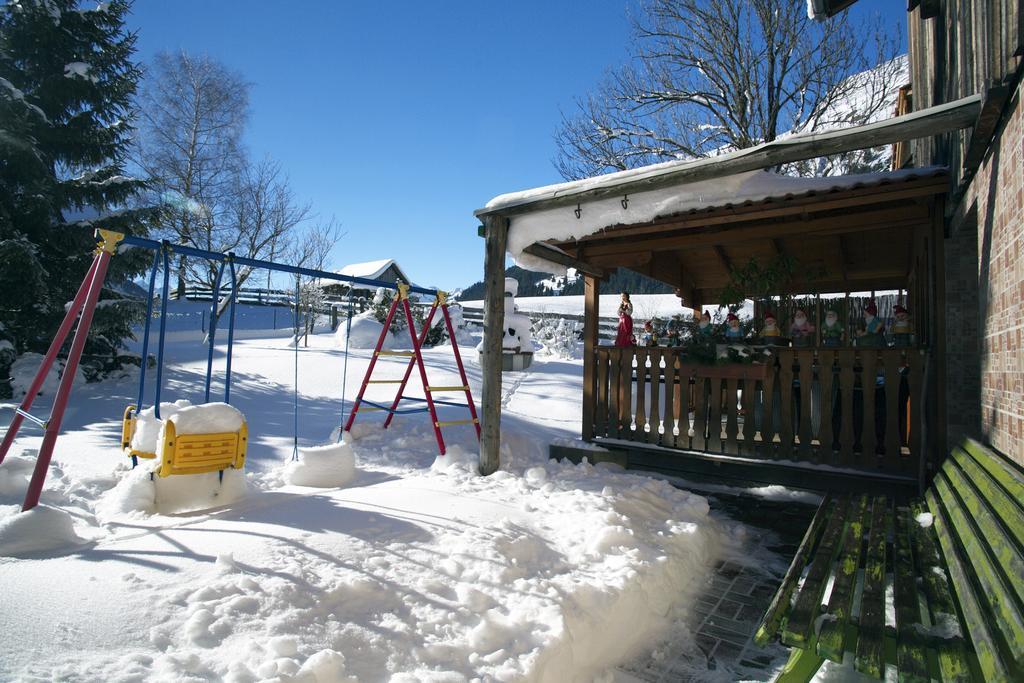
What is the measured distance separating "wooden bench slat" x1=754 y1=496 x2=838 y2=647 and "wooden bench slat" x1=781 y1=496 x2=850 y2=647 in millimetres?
39

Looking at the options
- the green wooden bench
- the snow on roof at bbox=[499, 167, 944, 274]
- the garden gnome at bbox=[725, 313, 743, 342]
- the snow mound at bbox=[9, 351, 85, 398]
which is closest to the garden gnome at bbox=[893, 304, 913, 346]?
the garden gnome at bbox=[725, 313, 743, 342]

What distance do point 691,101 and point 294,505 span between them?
14.1m

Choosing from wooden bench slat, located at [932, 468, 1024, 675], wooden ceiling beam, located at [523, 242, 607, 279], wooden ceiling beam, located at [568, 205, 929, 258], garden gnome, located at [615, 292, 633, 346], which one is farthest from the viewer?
garden gnome, located at [615, 292, 633, 346]

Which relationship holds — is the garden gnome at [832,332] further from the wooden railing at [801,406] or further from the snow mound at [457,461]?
the snow mound at [457,461]

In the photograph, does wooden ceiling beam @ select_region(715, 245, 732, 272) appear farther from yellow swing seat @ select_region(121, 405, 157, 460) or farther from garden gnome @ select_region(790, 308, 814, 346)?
yellow swing seat @ select_region(121, 405, 157, 460)

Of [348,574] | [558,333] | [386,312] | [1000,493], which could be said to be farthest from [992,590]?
[558,333]

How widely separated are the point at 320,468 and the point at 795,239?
18.7 ft

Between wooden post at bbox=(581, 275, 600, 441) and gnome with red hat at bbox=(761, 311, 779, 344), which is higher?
gnome with red hat at bbox=(761, 311, 779, 344)

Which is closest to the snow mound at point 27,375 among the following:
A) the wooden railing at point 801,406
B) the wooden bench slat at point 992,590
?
the wooden railing at point 801,406

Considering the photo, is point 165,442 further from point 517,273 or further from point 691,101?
point 517,273

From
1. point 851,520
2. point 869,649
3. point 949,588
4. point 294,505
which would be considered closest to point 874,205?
point 851,520

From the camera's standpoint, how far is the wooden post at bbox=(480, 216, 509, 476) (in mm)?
5086

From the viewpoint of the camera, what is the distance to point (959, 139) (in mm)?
3768

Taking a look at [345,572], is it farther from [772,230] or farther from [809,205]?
[772,230]
